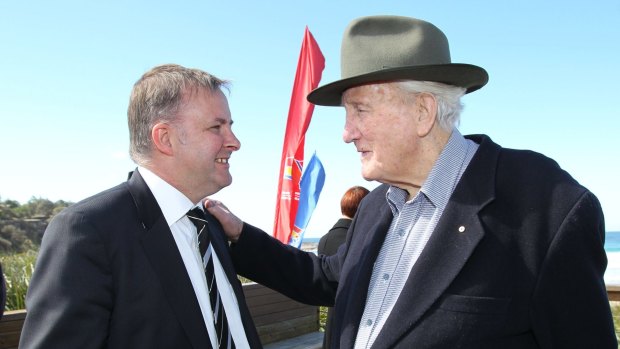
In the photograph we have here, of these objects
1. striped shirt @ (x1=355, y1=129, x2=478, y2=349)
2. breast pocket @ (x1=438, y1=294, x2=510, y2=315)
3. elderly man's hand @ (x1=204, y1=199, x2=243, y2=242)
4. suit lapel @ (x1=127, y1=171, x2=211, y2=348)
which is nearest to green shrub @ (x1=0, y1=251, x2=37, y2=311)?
elderly man's hand @ (x1=204, y1=199, x2=243, y2=242)

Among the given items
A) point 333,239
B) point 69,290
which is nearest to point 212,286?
point 69,290

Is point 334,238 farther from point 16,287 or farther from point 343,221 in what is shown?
point 16,287

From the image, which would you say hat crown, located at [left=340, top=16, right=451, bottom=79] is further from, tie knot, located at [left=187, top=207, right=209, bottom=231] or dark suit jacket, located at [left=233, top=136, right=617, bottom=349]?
tie knot, located at [left=187, top=207, right=209, bottom=231]

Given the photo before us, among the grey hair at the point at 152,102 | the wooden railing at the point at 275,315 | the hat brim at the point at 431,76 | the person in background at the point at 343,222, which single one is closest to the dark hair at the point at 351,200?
the person in background at the point at 343,222

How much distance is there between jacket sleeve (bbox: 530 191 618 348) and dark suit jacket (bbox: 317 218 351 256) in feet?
9.55

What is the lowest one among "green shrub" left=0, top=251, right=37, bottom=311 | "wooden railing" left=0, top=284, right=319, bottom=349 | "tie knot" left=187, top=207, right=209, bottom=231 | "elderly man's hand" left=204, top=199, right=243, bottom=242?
"wooden railing" left=0, top=284, right=319, bottom=349

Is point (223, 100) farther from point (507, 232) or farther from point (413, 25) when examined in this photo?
point (507, 232)

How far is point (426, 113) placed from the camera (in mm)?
2104

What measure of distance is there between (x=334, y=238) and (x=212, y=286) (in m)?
2.73

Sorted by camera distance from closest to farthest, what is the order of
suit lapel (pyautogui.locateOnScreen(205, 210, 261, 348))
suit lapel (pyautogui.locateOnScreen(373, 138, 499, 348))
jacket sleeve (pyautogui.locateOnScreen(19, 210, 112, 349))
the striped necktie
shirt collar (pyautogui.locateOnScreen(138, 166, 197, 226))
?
jacket sleeve (pyautogui.locateOnScreen(19, 210, 112, 349))
suit lapel (pyautogui.locateOnScreen(373, 138, 499, 348))
the striped necktie
shirt collar (pyautogui.locateOnScreen(138, 166, 197, 226))
suit lapel (pyautogui.locateOnScreen(205, 210, 261, 348))

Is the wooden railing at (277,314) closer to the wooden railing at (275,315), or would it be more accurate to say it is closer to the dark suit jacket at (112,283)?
the wooden railing at (275,315)

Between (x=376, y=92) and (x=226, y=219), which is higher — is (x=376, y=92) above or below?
above

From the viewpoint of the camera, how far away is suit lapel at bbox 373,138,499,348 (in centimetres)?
179

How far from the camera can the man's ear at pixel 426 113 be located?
208cm
